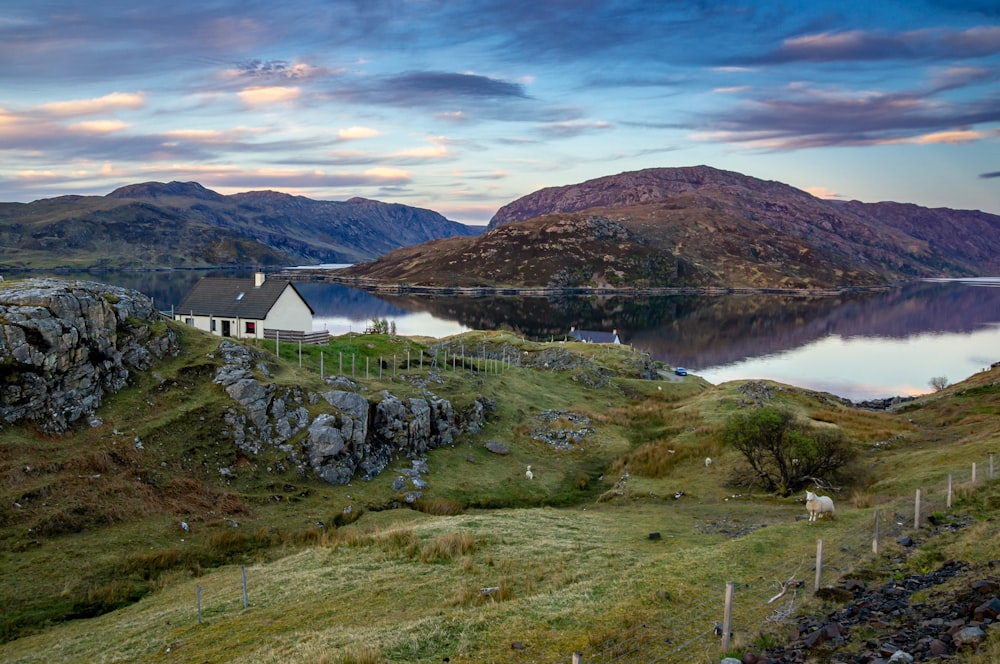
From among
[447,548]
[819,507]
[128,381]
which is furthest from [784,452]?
[128,381]

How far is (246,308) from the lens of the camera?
6362 centimetres

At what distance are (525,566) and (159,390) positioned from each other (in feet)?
94.6

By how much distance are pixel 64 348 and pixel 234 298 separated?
28.4m

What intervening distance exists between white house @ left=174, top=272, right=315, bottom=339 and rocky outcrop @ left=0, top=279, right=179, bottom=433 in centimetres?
1906

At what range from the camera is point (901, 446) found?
154 ft

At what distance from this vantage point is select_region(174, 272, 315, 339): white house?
206 ft

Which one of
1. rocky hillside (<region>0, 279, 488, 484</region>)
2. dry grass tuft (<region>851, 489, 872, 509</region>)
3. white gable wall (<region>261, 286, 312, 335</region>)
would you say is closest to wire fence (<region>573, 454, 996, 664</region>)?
dry grass tuft (<region>851, 489, 872, 509</region>)

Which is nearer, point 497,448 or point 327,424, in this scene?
point 327,424

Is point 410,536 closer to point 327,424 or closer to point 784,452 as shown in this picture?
point 327,424

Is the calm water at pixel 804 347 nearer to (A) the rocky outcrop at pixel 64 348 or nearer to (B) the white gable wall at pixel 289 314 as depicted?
(B) the white gable wall at pixel 289 314

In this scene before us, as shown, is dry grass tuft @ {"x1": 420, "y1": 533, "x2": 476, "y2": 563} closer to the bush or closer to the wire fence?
the wire fence

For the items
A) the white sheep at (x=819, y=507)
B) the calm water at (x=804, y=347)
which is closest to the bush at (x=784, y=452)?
the white sheep at (x=819, y=507)

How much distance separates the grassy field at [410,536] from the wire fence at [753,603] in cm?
11

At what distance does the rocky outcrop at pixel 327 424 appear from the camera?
131 ft
